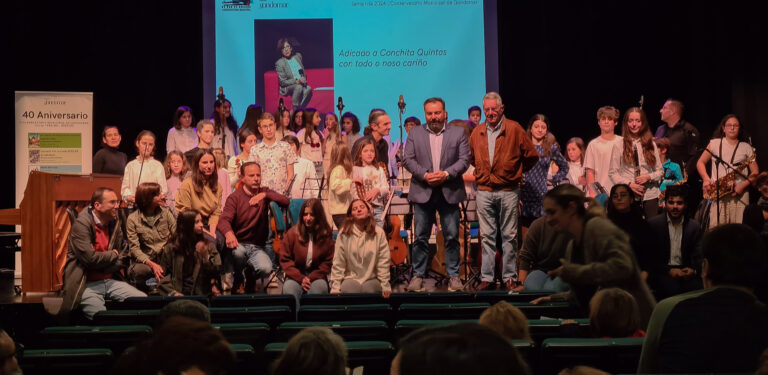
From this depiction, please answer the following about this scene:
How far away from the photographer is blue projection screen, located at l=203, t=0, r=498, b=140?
10.4m

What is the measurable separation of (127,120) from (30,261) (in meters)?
4.90

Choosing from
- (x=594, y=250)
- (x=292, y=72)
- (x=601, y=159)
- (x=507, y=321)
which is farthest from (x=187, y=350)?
(x=292, y=72)

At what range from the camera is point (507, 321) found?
3.06m

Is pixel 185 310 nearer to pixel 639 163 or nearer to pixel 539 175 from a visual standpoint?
pixel 539 175

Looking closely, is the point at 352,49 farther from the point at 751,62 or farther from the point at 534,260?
the point at 534,260

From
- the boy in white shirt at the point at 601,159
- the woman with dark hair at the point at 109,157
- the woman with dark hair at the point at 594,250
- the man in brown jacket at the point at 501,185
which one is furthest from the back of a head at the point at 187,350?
the woman with dark hair at the point at 109,157

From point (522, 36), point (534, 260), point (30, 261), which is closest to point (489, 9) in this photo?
point (522, 36)

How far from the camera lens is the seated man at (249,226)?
629 centimetres

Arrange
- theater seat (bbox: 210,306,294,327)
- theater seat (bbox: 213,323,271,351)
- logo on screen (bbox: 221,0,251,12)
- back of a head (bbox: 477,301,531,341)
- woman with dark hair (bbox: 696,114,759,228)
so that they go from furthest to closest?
logo on screen (bbox: 221,0,251,12) < woman with dark hair (bbox: 696,114,759,228) < theater seat (bbox: 210,306,294,327) < theater seat (bbox: 213,323,271,351) < back of a head (bbox: 477,301,531,341)

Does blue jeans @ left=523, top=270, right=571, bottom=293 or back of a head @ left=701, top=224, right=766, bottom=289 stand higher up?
back of a head @ left=701, top=224, right=766, bottom=289

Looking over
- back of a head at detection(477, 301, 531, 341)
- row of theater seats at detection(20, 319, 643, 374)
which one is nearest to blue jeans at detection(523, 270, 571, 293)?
row of theater seats at detection(20, 319, 643, 374)

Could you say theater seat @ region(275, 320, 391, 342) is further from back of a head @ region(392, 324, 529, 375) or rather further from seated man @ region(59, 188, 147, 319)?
back of a head @ region(392, 324, 529, 375)

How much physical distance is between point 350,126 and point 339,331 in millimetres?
6035

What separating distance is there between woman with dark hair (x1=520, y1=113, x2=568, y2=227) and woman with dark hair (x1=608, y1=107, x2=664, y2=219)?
577 millimetres
